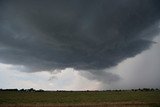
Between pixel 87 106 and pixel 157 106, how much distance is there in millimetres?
13247

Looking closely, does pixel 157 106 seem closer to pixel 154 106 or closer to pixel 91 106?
pixel 154 106

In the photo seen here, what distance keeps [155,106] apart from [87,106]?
12.8m

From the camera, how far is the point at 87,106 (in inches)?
1945

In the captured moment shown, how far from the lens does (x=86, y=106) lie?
4931 centimetres

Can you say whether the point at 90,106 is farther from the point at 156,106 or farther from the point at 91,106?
the point at 156,106

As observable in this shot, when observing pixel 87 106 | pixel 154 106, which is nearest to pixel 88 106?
pixel 87 106

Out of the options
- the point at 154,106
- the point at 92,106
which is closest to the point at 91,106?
the point at 92,106

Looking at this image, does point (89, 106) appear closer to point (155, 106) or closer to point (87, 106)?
point (87, 106)

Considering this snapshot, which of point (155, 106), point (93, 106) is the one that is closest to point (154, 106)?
point (155, 106)

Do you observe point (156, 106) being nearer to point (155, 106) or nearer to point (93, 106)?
point (155, 106)

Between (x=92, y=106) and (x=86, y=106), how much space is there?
3.84 ft

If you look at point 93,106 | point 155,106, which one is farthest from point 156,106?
point 93,106

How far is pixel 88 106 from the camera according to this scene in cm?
4941

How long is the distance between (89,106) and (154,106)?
12207 millimetres
